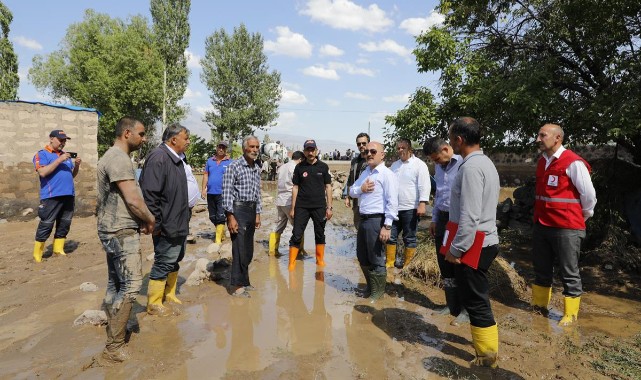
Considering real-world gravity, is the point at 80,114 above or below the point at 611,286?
above

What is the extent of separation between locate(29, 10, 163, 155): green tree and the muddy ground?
29.0 m

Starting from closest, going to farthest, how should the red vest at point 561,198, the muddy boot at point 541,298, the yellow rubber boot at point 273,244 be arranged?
the red vest at point 561,198
the muddy boot at point 541,298
the yellow rubber boot at point 273,244

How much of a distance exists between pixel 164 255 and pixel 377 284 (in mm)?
2410

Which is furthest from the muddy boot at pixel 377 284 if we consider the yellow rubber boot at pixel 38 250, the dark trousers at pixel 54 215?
the yellow rubber boot at pixel 38 250

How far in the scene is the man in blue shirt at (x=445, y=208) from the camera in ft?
13.8

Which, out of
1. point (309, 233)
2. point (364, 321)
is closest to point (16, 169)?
point (309, 233)

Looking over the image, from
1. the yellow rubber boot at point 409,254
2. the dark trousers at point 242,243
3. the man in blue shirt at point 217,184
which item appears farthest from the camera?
the man in blue shirt at point 217,184

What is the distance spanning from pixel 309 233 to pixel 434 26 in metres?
5.13

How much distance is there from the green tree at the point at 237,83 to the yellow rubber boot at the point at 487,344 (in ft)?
112

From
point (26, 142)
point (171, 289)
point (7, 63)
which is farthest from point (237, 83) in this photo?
point (171, 289)

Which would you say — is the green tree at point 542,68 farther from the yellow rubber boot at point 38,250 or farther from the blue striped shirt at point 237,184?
the yellow rubber boot at point 38,250

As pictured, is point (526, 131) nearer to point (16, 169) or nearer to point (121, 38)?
point (16, 169)

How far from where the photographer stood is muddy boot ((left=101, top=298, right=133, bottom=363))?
3.18 m

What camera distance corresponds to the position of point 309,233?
9.52 meters
